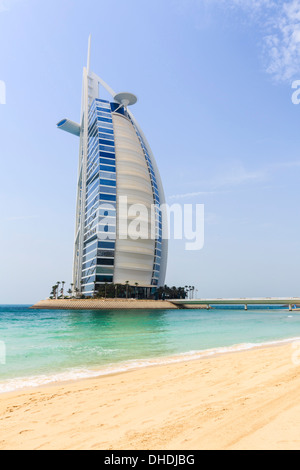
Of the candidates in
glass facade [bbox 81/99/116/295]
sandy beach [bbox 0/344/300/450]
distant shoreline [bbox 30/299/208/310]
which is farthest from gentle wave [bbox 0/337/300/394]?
glass facade [bbox 81/99/116/295]

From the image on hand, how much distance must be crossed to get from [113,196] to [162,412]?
10537 cm

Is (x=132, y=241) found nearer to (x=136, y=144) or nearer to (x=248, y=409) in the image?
(x=136, y=144)

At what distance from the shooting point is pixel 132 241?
109 m

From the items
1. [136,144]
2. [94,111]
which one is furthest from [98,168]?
[94,111]

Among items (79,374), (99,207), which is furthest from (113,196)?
(79,374)

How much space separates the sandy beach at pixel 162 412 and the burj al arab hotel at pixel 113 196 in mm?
97996

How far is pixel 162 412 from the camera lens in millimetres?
5844

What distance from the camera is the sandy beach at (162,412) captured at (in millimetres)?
4406

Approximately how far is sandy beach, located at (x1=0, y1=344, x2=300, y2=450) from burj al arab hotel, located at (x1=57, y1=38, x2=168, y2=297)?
98.0 metres

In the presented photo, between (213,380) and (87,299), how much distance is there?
9587cm

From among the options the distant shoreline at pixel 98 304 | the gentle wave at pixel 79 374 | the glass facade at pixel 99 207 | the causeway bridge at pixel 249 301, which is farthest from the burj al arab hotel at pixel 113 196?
the gentle wave at pixel 79 374

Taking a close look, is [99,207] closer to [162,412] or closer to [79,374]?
[79,374]

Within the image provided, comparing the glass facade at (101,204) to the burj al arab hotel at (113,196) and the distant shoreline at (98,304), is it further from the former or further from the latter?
the distant shoreline at (98,304)

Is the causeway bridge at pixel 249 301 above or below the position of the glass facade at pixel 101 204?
below
